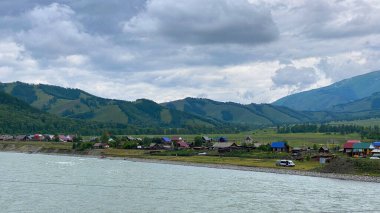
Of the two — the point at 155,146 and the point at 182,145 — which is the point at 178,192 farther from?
the point at 155,146

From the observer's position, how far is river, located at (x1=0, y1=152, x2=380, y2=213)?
56619 millimetres

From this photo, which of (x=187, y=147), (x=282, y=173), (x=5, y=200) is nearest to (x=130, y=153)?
(x=187, y=147)

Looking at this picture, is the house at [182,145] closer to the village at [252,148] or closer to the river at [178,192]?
the village at [252,148]

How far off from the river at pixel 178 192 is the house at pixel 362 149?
111ft

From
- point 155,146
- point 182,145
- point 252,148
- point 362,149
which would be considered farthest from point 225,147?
point 362,149

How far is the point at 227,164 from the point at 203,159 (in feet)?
49.7

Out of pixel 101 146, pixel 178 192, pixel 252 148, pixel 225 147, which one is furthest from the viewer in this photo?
pixel 101 146

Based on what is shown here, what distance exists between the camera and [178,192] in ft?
225

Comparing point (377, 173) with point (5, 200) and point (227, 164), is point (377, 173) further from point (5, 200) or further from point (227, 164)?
point (5, 200)

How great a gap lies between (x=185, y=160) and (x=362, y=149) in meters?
42.2

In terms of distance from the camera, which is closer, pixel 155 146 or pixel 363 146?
pixel 363 146

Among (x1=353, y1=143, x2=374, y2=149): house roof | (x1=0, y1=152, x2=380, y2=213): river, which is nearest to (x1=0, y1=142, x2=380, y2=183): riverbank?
(x1=0, y1=152, x2=380, y2=213): river

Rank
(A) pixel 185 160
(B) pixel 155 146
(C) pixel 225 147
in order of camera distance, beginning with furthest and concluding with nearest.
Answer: (B) pixel 155 146, (C) pixel 225 147, (A) pixel 185 160

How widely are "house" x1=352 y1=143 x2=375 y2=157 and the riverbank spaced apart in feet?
69.7
